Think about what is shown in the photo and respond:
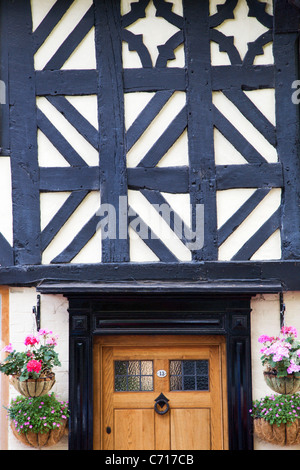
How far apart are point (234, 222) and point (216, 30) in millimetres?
1764

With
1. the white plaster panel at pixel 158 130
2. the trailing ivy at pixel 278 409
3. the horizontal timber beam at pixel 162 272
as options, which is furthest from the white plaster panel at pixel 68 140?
the trailing ivy at pixel 278 409

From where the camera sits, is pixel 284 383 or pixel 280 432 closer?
pixel 284 383

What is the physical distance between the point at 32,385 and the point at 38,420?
12.7 inches

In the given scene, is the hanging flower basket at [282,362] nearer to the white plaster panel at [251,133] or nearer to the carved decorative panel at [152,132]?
the carved decorative panel at [152,132]

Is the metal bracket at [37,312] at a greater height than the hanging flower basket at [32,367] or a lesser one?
greater

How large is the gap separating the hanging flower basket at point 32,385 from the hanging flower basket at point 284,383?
1839mm

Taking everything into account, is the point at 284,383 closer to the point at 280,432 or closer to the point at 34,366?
the point at 280,432

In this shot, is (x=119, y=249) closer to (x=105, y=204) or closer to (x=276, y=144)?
(x=105, y=204)

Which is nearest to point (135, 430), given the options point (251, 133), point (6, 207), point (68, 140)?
point (6, 207)

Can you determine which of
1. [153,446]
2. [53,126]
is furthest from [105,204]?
[153,446]

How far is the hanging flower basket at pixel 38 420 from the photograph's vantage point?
509 cm

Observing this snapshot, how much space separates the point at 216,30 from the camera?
5582 millimetres

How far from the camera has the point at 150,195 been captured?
5.52 m

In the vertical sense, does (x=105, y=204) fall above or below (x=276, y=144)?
below
